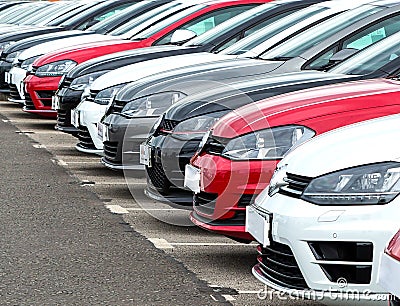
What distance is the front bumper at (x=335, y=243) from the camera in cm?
471

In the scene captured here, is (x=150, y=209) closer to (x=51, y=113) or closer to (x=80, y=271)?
(x=80, y=271)

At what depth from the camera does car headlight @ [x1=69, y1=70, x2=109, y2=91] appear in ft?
37.9

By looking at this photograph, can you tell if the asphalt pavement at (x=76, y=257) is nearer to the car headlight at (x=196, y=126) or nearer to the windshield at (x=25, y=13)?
the car headlight at (x=196, y=126)

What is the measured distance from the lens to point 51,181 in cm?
1014

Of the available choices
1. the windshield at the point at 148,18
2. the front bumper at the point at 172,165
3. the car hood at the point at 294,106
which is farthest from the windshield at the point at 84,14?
the car hood at the point at 294,106

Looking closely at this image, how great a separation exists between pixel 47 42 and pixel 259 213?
10991mm

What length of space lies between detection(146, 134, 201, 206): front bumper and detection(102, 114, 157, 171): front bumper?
1024 millimetres

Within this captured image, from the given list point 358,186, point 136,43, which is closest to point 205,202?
point 358,186

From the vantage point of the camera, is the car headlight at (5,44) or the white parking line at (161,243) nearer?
the white parking line at (161,243)

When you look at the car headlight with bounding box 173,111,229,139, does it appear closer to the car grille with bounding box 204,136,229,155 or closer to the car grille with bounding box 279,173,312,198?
the car grille with bounding box 204,136,229,155

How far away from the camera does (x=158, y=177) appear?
7.64 m

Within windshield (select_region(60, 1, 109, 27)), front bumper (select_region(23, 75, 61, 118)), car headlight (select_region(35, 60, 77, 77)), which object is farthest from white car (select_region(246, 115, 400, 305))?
windshield (select_region(60, 1, 109, 27))

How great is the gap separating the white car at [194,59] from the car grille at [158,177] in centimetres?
192

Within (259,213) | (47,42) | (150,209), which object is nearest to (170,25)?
(47,42)
